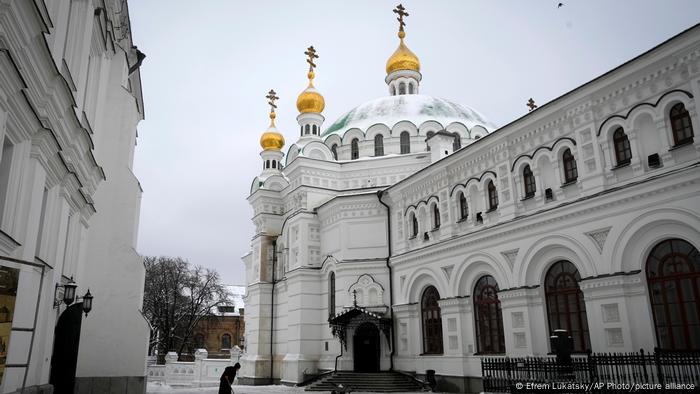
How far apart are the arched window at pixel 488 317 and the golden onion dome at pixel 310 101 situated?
16.0 metres

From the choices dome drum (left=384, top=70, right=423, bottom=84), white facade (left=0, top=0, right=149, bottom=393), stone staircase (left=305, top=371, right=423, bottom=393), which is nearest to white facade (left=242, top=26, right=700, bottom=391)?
stone staircase (left=305, top=371, right=423, bottom=393)

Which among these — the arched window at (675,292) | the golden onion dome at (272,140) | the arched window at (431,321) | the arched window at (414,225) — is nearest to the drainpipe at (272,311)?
the golden onion dome at (272,140)

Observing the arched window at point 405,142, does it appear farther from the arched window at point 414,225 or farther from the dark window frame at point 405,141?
the arched window at point 414,225

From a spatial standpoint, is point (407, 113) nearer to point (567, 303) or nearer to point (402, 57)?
point (402, 57)

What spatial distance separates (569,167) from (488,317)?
5283mm

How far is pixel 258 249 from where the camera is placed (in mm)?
28969

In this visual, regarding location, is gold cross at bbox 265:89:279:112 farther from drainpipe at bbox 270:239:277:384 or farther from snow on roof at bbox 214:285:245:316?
snow on roof at bbox 214:285:245:316

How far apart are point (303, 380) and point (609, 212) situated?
1488cm

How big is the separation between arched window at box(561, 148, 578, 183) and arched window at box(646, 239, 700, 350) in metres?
2.94

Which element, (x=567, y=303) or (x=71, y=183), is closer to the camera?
(x=71, y=183)

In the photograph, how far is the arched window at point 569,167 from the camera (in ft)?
47.7

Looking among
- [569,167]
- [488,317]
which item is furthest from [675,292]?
[488,317]

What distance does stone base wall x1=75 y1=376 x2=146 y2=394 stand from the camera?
39.5 ft

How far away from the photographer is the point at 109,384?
40.7 ft
